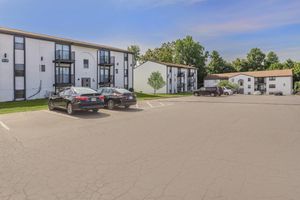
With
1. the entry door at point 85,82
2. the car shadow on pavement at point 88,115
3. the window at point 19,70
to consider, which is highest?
the window at point 19,70

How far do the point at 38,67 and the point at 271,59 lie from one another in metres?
89.6

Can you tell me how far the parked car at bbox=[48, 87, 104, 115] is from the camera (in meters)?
13.3

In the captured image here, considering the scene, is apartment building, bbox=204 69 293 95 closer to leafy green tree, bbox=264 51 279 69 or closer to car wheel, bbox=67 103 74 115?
leafy green tree, bbox=264 51 279 69

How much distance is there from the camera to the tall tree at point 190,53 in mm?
77688

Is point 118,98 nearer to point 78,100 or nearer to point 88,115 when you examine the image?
point 88,115

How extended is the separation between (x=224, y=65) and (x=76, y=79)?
228 feet

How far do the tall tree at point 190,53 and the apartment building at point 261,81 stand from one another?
4780 mm

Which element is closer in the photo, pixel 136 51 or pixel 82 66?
pixel 82 66

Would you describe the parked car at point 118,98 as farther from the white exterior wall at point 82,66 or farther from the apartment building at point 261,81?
the apartment building at point 261,81

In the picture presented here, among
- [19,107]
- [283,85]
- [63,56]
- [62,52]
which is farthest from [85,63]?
[283,85]

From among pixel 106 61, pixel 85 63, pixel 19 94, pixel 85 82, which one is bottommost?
pixel 19 94

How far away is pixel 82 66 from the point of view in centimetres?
3297

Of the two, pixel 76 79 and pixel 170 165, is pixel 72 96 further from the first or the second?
pixel 76 79

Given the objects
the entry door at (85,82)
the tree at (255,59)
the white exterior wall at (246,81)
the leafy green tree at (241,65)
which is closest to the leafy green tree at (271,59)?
the tree at (255,59)
